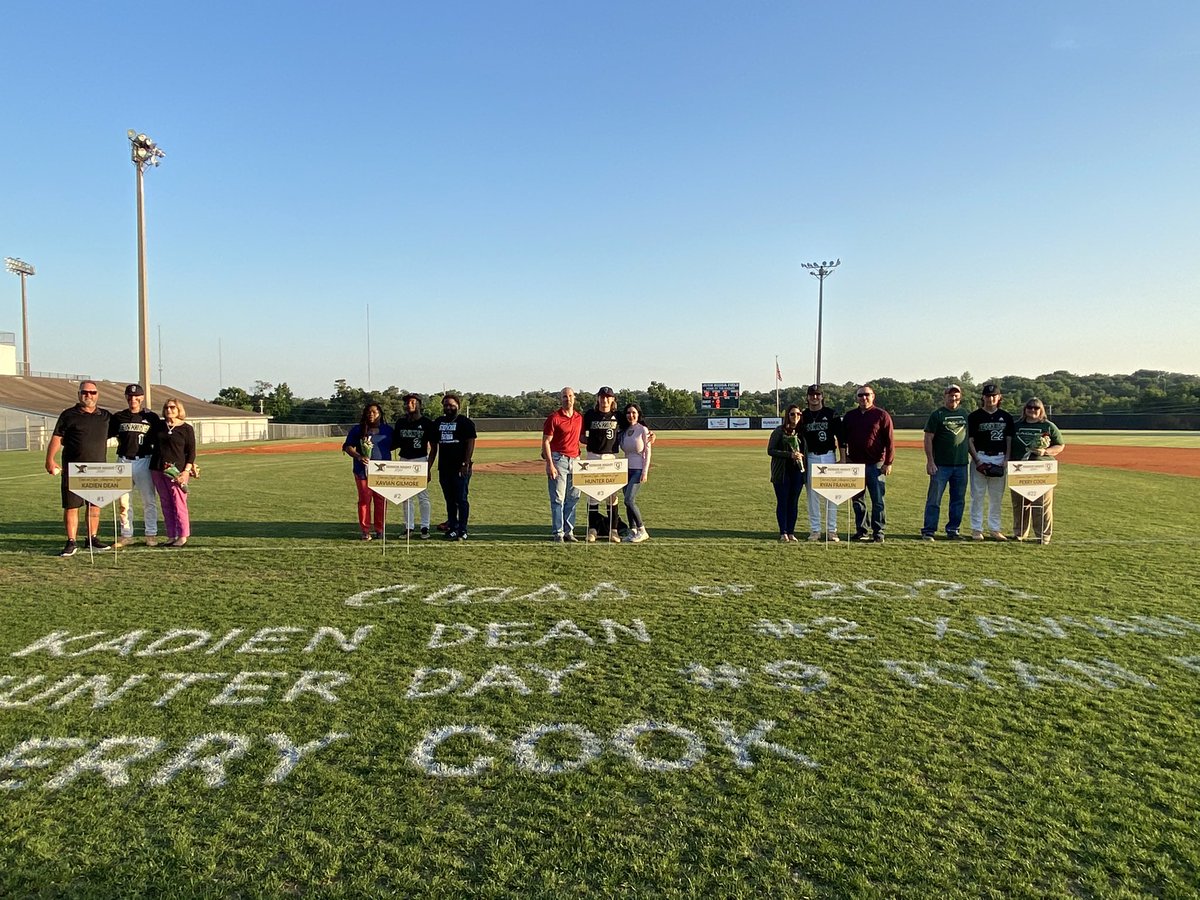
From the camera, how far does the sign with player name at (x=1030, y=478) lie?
29.0ft

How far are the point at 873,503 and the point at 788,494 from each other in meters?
1.10

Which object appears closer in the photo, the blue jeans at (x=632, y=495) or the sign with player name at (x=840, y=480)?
the sign with player name at (x=840, y=480)

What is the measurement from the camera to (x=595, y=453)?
30.1 ft

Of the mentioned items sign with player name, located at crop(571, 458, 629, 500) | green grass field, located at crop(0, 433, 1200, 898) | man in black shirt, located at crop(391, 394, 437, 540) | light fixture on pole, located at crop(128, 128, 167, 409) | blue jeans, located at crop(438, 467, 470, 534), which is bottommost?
green grass field, located at crop(0, 433, 1200, 898)

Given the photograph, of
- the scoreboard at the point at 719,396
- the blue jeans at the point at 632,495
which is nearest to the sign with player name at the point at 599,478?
the blue jeans at the point at 632,495

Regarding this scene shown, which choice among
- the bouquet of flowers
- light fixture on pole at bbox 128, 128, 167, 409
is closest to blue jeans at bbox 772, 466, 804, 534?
the bouquet of flowers

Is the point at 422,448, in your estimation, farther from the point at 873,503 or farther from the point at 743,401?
the point at 743,401

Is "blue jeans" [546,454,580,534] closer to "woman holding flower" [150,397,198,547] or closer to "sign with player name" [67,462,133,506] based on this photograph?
"woman holding flower" [150,397,198,547]

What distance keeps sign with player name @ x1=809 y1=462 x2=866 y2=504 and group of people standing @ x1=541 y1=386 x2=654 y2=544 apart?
6.90 feet

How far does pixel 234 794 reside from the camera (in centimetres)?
306

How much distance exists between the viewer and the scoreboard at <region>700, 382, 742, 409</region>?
58406 mm

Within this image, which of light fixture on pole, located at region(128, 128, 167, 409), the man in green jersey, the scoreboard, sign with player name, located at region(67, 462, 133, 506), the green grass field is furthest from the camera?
the scoreboard

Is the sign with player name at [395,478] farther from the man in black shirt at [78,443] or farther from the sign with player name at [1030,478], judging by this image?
the sign with player name at [1030,478]

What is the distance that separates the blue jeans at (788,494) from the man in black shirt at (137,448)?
7552 millimetres
